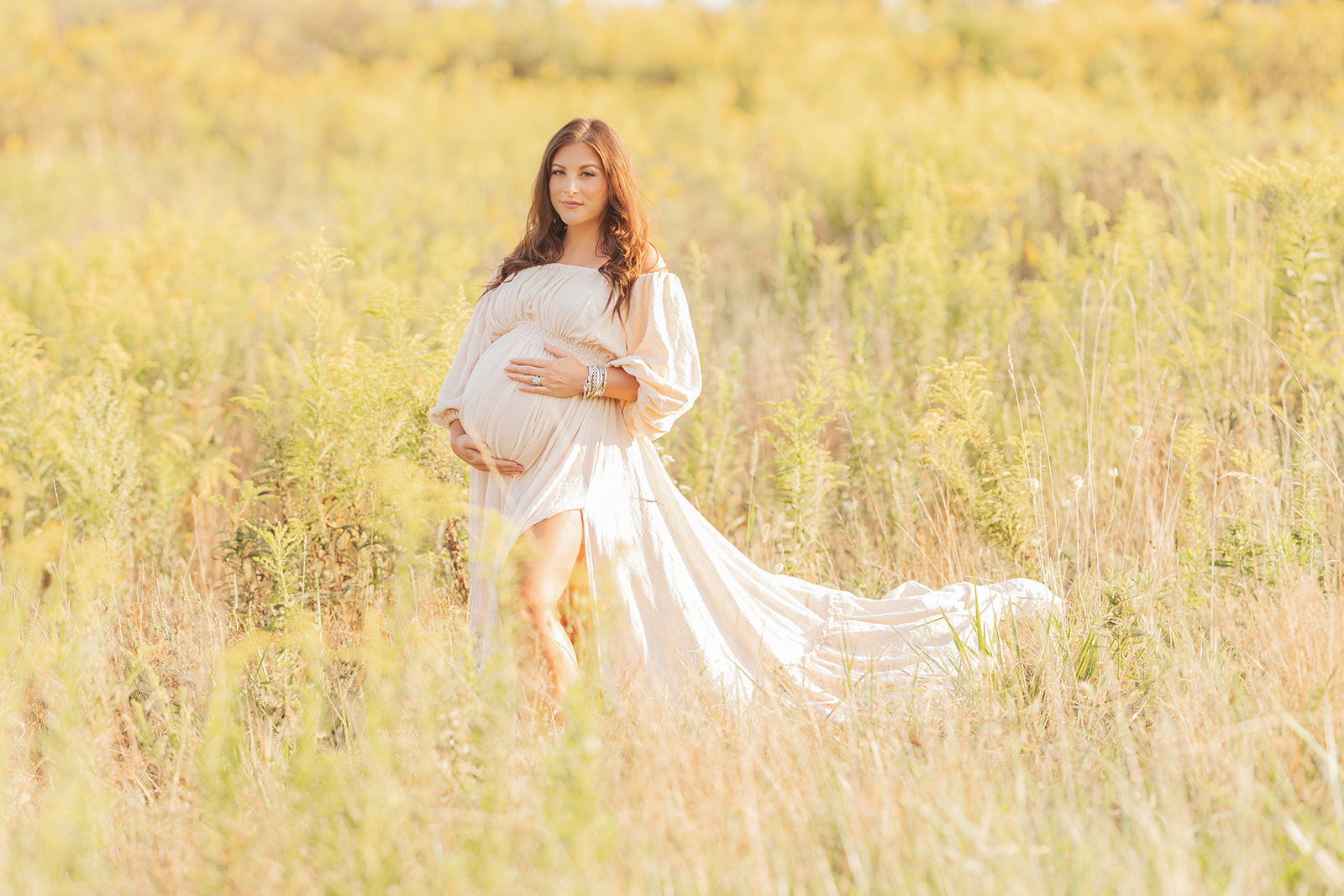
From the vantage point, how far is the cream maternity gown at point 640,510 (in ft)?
9.21

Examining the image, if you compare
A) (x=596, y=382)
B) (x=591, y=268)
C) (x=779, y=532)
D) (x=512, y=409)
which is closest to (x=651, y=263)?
(x=591, y=268)

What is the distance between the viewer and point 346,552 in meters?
3.62

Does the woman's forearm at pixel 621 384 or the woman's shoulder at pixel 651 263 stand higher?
the woman's shoulder at pixel 651 263

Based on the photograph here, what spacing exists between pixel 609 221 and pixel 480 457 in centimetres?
83

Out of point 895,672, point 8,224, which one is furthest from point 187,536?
point 8,224

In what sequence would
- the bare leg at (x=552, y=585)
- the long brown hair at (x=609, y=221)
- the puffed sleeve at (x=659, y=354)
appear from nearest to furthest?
the bare leg at (x=552, y=585) → the puffed sleeve at (x=659, y=354) → the long brown hair at (x=609, y=221)

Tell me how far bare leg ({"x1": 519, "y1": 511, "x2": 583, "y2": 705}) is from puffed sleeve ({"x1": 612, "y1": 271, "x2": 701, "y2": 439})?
354 mm

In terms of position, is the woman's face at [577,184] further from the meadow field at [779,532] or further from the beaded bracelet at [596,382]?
the beaded bracelet at [596,382]

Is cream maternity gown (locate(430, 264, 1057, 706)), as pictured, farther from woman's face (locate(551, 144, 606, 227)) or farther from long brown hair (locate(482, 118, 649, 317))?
woman's face (locate(551, 144, 606, 227))

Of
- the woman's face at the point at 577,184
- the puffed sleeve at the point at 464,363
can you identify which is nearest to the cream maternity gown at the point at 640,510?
the puffed sleeve at the point at 464,363

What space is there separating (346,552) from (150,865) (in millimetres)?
1714

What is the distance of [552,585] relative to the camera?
2.75 meters

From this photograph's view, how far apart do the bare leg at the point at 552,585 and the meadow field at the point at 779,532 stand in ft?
0.88

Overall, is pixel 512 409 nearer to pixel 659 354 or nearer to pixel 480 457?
pixel 480 457
